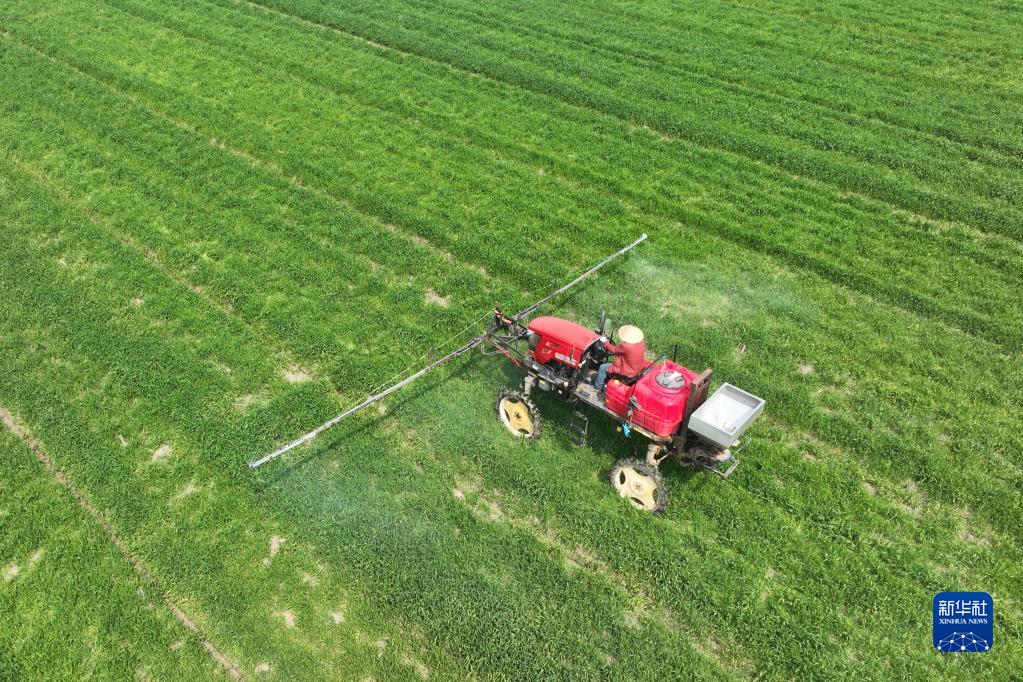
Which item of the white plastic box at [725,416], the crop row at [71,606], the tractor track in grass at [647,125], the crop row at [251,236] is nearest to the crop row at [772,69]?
the tractor track in grass at [647,125]

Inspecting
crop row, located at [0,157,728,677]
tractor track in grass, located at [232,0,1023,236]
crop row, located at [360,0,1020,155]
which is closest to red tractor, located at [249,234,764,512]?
crop row, located at [0,157,728,677]

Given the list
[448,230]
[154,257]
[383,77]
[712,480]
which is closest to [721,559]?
[712,480]

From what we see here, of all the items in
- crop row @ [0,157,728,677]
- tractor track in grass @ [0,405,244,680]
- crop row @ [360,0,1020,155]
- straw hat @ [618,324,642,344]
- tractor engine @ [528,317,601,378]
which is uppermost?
crop row @ [360,0,1020,155]

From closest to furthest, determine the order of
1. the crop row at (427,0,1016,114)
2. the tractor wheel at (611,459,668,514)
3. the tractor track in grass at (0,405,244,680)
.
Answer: the tractor track in grass at (0,405,244,680)
the tractor wheel at (611,459,668,514)
the crop row at (427,0,1016,114)

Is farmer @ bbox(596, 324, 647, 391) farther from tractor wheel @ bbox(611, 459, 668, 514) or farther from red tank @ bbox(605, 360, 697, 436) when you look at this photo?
tractor wheel @ bbox(611, 459, 668, 514)

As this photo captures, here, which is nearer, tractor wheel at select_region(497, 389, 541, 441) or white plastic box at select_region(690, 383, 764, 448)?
white plastic box at select_region(690, 383, 764, 448)

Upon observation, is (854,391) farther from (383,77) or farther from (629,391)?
(383,77)

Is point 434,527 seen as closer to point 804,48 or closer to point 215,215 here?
point 215,215
